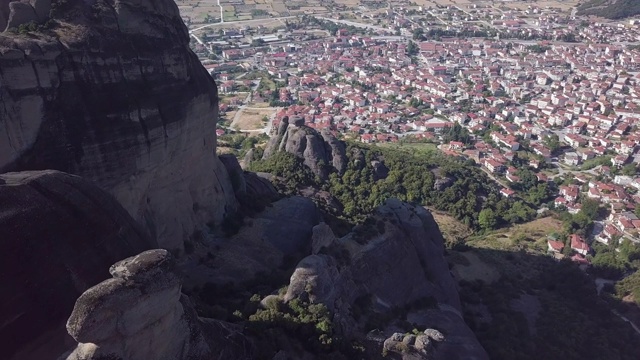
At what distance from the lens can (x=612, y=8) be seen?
143 meters

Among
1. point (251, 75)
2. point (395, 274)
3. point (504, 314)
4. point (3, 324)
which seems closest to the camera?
point (3, 324)

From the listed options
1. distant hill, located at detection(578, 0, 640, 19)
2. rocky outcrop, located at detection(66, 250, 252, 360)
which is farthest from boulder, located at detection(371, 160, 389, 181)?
distant hill, located at detection(578, 0, 640, 19)

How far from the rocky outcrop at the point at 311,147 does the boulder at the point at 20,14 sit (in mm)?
23601

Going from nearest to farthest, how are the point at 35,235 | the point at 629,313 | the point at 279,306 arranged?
the point at 35,235 → the point at 279,306 → the point at 629,313

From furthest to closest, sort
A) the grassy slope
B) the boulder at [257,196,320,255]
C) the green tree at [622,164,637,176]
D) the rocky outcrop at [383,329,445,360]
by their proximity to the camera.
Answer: the green tree at [622,164,637,176] → the grassy slope → the boulder at [257,196,320,255] → the rocky outcrop at [383,329,445,360]

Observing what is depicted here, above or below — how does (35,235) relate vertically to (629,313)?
above

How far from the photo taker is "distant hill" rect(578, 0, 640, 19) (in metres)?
140

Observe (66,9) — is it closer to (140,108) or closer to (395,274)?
(140,108)

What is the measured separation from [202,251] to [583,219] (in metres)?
39.5

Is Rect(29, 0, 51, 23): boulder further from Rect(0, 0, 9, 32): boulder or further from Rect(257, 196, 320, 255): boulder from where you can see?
Rect(257, 196, 320, 255): boulder

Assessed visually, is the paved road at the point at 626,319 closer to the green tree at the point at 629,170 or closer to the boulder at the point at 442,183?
the boulder at the point at 442,183

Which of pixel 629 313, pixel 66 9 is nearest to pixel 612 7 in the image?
pixel 629 313

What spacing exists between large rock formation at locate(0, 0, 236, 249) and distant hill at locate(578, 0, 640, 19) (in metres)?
151

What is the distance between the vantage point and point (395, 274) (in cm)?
2497
